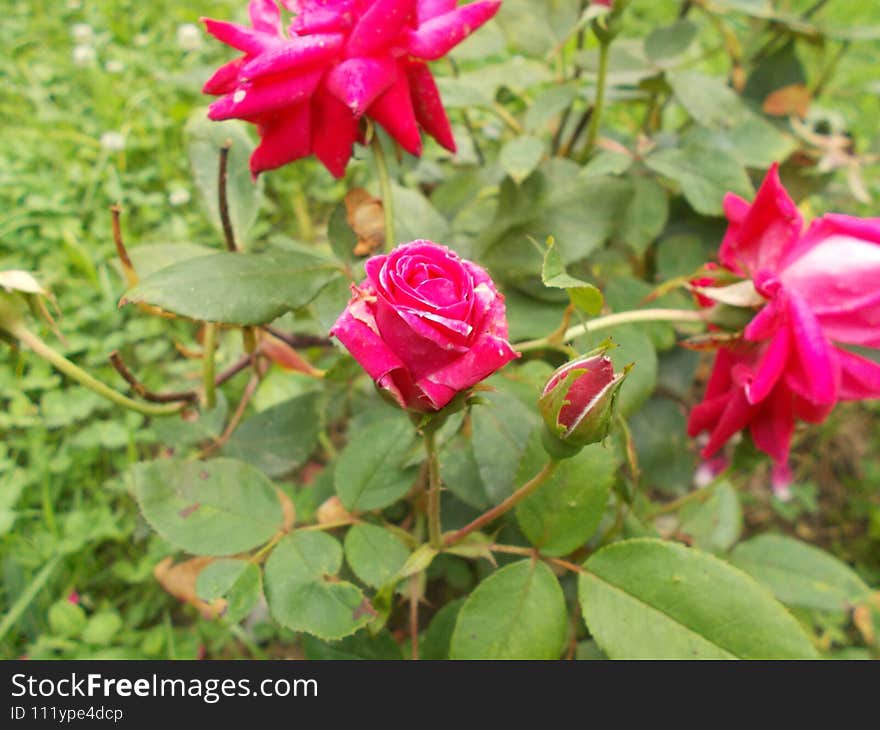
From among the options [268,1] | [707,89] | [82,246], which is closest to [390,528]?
[268,1]

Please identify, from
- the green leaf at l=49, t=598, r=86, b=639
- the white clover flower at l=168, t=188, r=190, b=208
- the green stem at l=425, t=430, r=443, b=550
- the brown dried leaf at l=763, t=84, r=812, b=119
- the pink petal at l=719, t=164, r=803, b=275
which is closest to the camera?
the green stem at l=425, t=430, r=443, b=550

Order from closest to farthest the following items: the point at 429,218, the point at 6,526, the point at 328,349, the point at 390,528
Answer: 1. the point at 390,528
2. the point at 429,218
3. the point at 6,526
4. the point at 328,349

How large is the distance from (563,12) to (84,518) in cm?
104

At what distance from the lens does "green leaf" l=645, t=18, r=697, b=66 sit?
979mm

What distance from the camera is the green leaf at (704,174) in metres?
0.91

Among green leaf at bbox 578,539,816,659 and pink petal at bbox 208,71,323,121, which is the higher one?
pink petal at bbox 208,71,323,121

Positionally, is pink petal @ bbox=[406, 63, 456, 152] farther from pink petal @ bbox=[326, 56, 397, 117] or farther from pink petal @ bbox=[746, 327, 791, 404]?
pink petal @ bbox=[746, 327, 791, 404]

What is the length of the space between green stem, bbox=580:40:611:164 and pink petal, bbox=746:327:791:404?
1.33 ft

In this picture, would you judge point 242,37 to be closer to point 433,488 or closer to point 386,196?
point 386,196

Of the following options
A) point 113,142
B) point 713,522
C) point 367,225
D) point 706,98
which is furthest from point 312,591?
point 113,142

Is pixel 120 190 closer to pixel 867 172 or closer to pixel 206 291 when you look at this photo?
pixel 206 291

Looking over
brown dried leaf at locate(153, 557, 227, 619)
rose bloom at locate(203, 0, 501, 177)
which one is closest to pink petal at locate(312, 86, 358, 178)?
rose bloom at locate(203, 0, 501, 177)

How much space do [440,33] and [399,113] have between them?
74 millimetres
